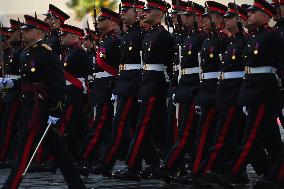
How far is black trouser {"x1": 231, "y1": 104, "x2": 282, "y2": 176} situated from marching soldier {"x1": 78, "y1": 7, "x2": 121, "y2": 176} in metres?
2.28

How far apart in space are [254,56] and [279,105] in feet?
1.75

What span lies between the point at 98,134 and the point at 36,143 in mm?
2632

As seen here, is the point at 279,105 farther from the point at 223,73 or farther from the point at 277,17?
the point at 277,17

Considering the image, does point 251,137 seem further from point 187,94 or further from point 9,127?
point 9,127

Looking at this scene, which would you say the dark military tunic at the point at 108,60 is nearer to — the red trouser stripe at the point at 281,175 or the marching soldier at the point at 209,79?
the marching soldier at the point at 209,79

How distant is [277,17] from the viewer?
11.3m

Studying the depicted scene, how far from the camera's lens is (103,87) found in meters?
11.9

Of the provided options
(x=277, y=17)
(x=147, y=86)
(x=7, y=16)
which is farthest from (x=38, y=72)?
(x=7, y=16)

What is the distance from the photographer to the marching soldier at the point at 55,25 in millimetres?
13117

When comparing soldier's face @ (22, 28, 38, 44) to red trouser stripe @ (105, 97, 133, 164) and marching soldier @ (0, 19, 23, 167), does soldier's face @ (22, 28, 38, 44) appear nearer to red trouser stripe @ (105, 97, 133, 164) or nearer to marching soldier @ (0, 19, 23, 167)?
red trouser stripe @ (105, 97, 133, 164)

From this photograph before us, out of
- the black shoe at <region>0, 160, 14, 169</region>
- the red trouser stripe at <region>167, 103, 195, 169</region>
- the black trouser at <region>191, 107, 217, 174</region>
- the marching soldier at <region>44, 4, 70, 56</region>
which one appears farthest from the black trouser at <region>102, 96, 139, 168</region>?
the marching soldier at <region>44, 4, 70, 56</region>

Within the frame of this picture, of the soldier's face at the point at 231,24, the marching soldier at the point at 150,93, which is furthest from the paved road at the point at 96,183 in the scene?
the soldier's face at the point at 231,24

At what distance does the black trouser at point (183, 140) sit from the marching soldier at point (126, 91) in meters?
0.72

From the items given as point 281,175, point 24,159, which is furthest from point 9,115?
→ point 281,175
